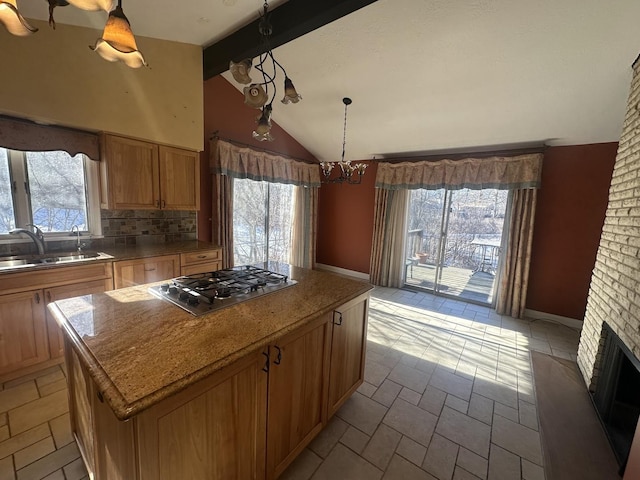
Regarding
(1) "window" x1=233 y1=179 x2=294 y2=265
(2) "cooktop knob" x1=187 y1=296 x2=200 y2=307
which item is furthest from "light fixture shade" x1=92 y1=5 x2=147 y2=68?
(1) "window" x1=233 y1=179 x2=294 y2=265

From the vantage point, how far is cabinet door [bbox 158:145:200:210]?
2.89m

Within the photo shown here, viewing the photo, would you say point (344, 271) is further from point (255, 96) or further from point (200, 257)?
point (255, 96)

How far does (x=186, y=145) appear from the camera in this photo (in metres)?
2.99

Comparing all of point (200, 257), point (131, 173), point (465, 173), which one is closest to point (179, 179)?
point (131, 173)

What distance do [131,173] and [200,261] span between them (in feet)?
3.68

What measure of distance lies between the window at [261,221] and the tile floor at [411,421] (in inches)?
95.3

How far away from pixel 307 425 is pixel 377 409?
0.70 metres

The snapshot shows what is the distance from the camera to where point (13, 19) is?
39.2 inches

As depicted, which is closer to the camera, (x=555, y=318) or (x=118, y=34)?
(x=118, y=34)

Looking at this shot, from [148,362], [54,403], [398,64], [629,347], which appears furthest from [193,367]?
[398,64]

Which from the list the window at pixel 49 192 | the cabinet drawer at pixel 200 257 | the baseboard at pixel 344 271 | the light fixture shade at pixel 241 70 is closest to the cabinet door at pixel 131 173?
the window at pixel 49 192

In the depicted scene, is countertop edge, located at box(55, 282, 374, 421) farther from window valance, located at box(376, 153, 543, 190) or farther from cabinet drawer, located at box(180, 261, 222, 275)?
window valance, located at box(376, 153, 543, 190)

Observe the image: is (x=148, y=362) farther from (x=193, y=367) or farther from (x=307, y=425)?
(x=307, y=425)

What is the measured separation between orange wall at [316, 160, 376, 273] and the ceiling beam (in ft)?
9.55
